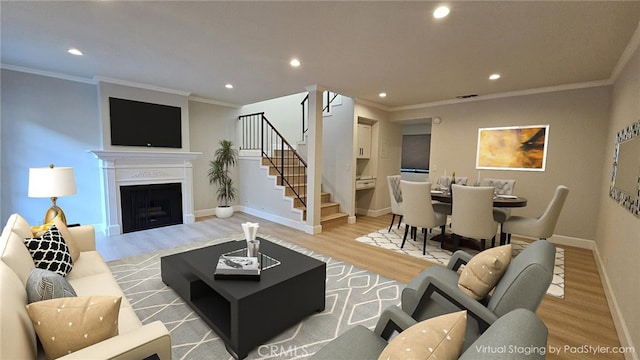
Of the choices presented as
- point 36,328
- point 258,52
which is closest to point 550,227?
point 258,52

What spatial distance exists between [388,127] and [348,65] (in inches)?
122

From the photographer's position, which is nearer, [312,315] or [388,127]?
[312,315]

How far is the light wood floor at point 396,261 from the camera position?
2062mm

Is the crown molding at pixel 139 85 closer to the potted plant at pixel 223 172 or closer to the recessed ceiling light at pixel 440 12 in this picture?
the potted plant at pixel 223 172

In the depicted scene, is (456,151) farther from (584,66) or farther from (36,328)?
(36,328)

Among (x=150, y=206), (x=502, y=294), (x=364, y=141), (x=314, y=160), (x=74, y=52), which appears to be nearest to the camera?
(x=502, y=294)

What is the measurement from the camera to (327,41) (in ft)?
8.95

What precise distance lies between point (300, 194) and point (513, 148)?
162 inches

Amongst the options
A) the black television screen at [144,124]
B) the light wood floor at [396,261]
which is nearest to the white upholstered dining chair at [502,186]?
the light wood floor at [396,261]

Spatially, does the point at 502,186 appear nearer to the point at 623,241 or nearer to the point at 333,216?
the point at 623,241

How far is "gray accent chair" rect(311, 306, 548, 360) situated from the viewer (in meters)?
0.71

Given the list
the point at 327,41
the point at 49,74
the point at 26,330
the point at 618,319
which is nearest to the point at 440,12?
the point at 327,41

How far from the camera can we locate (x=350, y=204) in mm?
5469

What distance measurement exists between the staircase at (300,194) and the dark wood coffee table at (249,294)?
8.42ft
